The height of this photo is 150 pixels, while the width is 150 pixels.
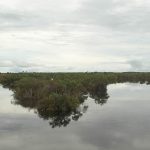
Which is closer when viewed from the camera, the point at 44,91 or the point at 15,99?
the point at 44,91

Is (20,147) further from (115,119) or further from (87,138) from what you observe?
(115,119)

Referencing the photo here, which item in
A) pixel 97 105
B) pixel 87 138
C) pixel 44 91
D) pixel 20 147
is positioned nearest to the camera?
pixel 20 147

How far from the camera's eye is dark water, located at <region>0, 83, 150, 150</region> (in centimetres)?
2223

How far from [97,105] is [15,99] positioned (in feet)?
27.1

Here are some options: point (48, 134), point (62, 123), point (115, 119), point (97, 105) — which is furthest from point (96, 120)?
point (97, 105)

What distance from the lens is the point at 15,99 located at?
1658 inches

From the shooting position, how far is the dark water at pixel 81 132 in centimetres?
2223

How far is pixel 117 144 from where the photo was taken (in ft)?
74.1

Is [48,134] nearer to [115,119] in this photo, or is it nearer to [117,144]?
[117,144]

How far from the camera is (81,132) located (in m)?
25.9

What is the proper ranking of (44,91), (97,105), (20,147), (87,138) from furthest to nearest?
(97,105), (44,91), (87,138), (20,147)

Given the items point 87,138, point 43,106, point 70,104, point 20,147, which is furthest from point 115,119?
point 20,147

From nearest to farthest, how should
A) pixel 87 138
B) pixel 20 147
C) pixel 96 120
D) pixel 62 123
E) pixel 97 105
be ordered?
pixel 20 147, pixel 87 138, pixel 62 123, pixel 96 120, pixel 97 105

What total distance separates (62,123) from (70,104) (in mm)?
3731
